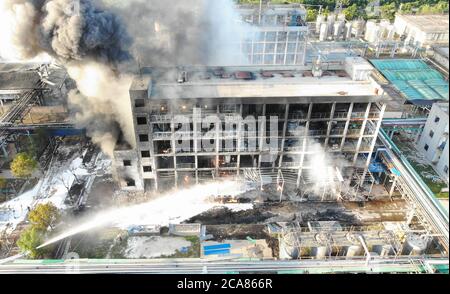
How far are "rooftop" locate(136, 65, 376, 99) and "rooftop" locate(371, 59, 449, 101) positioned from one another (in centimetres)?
1189

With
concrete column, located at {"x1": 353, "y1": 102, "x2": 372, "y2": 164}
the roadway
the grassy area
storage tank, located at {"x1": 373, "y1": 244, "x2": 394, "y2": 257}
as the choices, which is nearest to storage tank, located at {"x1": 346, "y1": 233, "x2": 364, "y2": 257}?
storage tank, located at {"x1": 373, "y1": 244, "x2": 394, "y2": 257}

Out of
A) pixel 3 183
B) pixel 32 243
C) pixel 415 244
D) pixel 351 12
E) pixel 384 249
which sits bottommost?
pixel 3 183

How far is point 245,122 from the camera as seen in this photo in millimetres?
26844

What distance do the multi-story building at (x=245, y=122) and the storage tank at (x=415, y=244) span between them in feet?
25.3

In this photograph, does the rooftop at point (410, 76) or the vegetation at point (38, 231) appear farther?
the rooftop at point (410, 76)

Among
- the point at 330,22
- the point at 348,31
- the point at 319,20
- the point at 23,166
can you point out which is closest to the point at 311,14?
the point at 319,20

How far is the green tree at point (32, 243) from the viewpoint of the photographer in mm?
22078

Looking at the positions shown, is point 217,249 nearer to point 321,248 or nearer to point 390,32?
point 321,248

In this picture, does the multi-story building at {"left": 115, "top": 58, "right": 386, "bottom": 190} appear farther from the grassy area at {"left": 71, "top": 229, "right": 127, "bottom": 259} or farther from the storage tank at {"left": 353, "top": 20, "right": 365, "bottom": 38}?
the storage tank at {"left": 353, "top": 20, "right": 365, "bottom": 38}

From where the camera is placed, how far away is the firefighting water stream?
2627 centimetres

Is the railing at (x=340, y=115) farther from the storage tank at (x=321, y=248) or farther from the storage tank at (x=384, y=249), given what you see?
the storage tank at (x=384, y=249)

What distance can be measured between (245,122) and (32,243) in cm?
1608

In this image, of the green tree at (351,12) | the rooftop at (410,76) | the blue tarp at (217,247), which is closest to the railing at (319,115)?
the blue tarp at (217,247)
